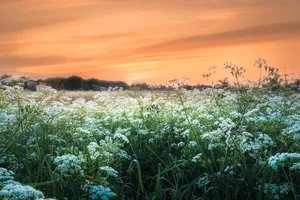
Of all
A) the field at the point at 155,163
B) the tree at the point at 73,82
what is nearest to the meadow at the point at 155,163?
the field at the point at 155,163

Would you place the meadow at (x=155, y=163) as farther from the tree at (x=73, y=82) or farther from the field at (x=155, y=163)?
the tree at (x=73, y=82)

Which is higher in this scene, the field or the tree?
the tree

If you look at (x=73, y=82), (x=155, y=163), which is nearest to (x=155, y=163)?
(x=155, y=163)

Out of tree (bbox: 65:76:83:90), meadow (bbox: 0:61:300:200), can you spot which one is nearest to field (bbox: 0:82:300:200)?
meadow (bbox: 0:61:300:200)

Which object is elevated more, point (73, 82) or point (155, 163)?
point (73, 82)

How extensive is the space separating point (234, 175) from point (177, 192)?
3.09 ft

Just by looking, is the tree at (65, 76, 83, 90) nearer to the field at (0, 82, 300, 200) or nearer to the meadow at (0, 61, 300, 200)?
the meadow at (0, 61, 300, 200)

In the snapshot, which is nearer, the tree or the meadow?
the meadow

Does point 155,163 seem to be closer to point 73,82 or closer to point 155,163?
point 155,163

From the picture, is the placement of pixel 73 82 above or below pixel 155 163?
above

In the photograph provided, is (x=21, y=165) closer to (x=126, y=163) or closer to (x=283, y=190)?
(x=126, y=163)

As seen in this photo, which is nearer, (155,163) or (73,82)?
(155,163)

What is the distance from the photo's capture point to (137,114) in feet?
33.1

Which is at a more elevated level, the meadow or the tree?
the tree
